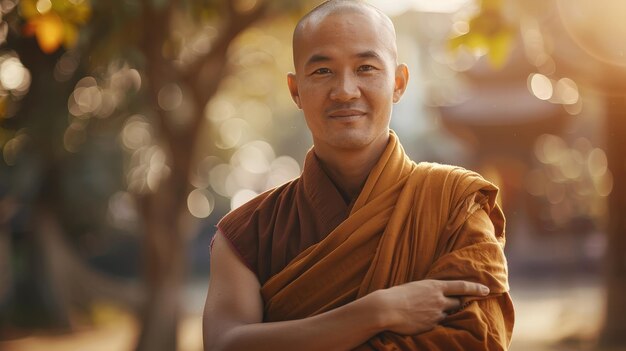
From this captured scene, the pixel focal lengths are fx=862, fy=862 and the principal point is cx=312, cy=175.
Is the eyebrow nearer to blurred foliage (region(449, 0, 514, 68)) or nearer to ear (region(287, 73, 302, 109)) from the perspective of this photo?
ear (region(287, 73, 302, 109))

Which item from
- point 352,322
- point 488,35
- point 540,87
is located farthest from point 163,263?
point 540,87

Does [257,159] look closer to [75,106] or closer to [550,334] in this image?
[75,106]

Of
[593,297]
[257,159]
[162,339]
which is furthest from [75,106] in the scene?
[257,159]

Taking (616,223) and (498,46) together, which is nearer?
(498,46)

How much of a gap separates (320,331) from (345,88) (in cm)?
58

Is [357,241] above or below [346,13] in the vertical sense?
below

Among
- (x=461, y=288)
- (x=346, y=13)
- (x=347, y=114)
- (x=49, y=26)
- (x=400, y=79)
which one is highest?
(x=49, y=26)

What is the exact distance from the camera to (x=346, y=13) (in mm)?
2102

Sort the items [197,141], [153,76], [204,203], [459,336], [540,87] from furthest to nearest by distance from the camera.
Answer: [204,203], [540,87], [197,141], [153,76], [459,336]

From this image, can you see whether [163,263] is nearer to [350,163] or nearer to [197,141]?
[197,141]

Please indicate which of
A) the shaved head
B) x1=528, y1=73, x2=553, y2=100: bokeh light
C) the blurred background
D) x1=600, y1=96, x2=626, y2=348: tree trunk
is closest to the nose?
the shaved head

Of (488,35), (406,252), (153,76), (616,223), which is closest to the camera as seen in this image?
(406,252)

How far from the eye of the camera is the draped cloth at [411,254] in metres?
1.94

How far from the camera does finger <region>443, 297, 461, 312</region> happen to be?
1.93 m
